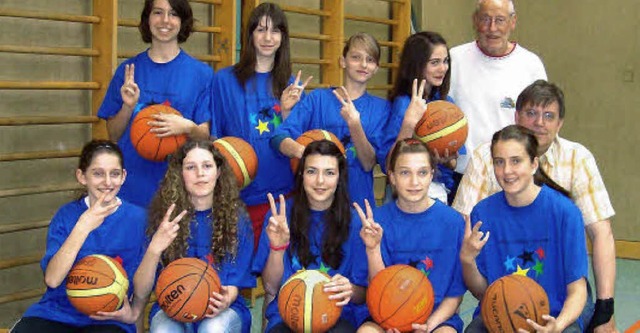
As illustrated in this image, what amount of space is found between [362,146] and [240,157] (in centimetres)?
55

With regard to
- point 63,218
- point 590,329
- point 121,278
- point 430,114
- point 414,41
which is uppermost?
point 414,41

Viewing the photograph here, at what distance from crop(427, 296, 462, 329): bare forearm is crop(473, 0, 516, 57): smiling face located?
1463 millimetres

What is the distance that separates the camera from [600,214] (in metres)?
3.27

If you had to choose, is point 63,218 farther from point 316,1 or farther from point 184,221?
point 316,1

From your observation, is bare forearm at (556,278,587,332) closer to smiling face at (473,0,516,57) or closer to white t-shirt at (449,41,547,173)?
white t-shirt at (449,41,547,173)

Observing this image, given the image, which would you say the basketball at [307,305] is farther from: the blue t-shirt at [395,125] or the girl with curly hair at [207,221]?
the blue t-shirt at [395,125]

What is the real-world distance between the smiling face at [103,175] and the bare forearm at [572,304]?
1760 mm

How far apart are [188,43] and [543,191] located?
274 centimetres

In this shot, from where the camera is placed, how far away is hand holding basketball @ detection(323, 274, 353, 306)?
9.74 ft

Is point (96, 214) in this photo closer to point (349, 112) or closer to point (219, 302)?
point (219, 302)

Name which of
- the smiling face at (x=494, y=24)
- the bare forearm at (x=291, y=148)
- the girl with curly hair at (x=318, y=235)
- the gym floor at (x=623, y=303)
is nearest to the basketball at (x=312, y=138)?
the bare forearm at (x=291, y=148)

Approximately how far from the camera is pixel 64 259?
2.96 m

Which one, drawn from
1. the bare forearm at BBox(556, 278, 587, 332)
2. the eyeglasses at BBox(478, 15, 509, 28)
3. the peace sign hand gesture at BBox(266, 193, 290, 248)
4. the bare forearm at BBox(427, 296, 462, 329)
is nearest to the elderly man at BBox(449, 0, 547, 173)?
the eyeglasses at BBox(478, 15, 509, 28)

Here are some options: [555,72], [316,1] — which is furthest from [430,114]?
[555,72]
